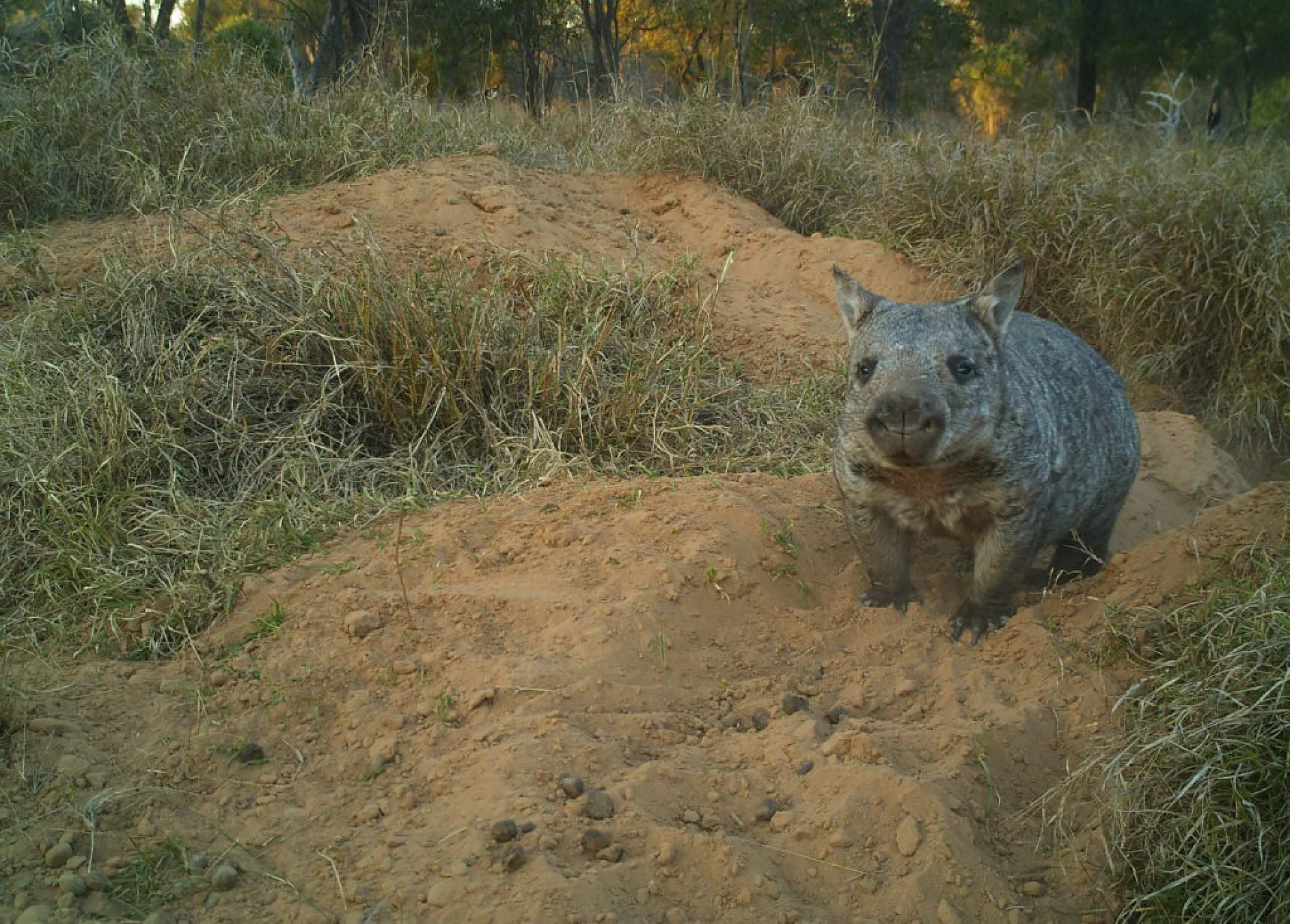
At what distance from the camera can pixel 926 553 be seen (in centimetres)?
494

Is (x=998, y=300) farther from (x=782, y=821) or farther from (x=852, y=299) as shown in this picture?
(x=782, y=821)

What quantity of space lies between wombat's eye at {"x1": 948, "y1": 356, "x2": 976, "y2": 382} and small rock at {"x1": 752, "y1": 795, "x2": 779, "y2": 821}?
1.67 m

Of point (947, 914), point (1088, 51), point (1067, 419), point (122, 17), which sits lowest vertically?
point (947, 914)

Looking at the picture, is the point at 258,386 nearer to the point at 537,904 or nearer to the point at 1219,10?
the point at 537,904

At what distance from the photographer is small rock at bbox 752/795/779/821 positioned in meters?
3.04

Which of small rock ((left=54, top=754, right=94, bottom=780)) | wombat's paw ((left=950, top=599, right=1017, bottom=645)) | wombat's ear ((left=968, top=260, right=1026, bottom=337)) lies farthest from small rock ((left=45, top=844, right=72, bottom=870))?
wombat's ear ((left=968, top=260, right=1026, bottom=337))

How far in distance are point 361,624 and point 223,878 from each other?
1134mm

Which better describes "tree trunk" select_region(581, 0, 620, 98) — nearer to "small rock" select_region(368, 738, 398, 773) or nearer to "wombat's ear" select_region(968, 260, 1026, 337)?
"wombat's ear" select_region(968, 260, 1026, 337)

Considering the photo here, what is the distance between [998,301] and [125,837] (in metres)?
3.40

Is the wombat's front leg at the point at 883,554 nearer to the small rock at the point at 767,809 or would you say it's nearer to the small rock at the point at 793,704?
the small rock at the point at 793,704

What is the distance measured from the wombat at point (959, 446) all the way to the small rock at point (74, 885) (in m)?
2.60

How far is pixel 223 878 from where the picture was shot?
272 centimetres

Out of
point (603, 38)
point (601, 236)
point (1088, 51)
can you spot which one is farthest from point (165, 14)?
point (1088, 51)

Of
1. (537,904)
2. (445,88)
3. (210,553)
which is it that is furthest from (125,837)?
(445,88)
